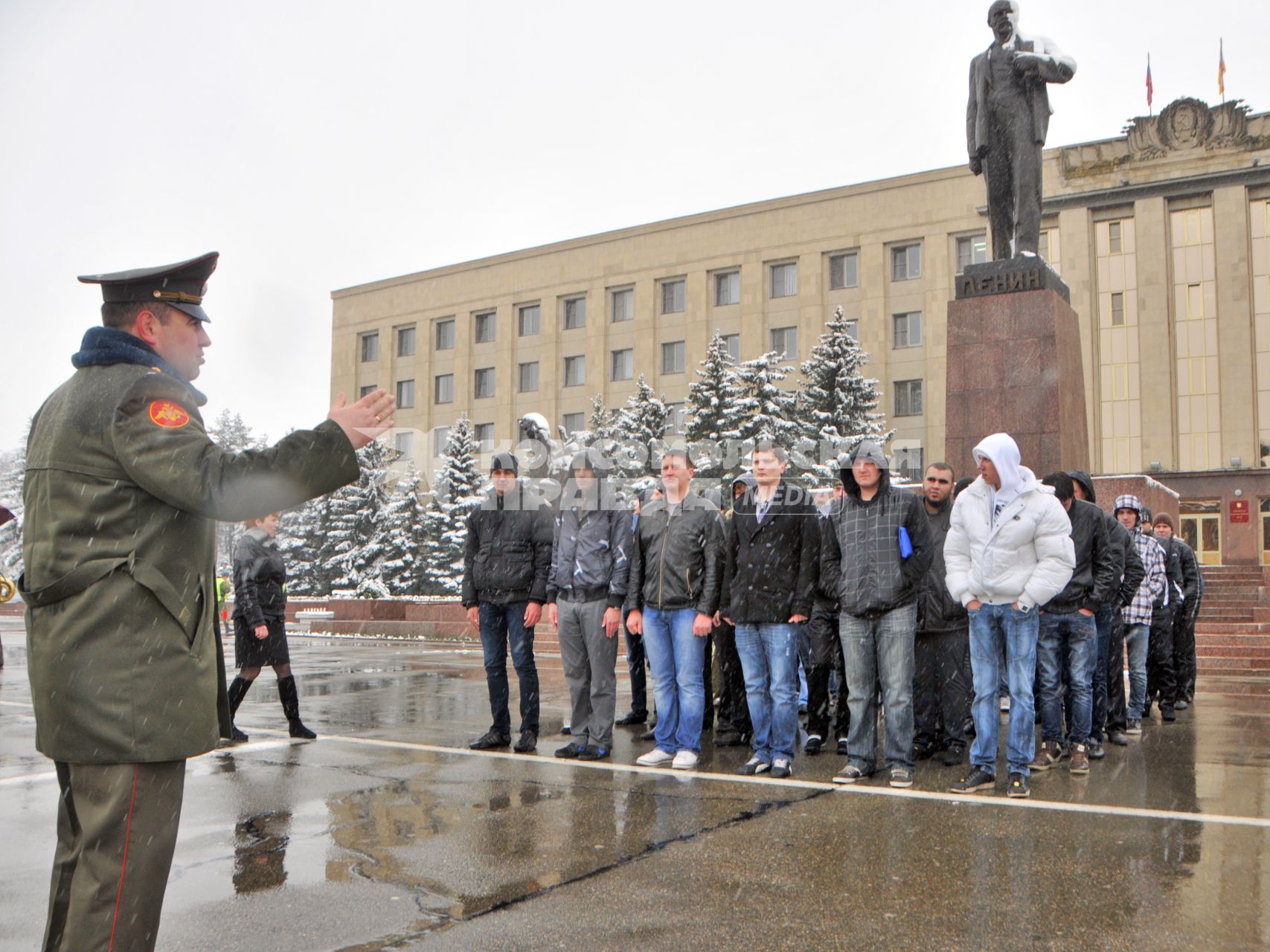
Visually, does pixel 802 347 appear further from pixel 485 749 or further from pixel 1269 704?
pixel 485 749

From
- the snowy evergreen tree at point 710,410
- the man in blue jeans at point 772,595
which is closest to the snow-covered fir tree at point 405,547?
the snowy evergreen tree at point 710,410

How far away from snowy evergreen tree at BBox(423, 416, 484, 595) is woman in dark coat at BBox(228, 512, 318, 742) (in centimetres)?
2889

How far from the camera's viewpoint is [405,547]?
38.9 m

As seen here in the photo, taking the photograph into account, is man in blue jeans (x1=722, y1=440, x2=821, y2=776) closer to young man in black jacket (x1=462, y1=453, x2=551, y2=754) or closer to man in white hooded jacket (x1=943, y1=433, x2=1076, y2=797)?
man in white hooded jacket (x1=943, y1=433, x2=1076, y2=797)

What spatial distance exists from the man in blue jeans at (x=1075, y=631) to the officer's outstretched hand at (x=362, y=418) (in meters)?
5.76

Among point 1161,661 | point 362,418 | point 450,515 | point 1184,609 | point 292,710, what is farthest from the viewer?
point 450,515

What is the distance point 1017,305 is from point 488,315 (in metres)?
53.8

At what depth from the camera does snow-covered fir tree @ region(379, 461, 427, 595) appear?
38.8 m

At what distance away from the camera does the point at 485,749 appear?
7992mm

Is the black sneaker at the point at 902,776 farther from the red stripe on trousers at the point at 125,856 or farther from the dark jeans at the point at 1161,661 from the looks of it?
the red stripe on trousers at the point at 125,856

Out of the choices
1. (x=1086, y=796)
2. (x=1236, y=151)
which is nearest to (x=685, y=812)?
(x=1086, y=796)

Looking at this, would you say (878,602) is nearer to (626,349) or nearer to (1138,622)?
(1138,622)

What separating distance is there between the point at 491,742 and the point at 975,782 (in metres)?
3.48

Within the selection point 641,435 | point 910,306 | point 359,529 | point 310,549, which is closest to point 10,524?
point 310,549
